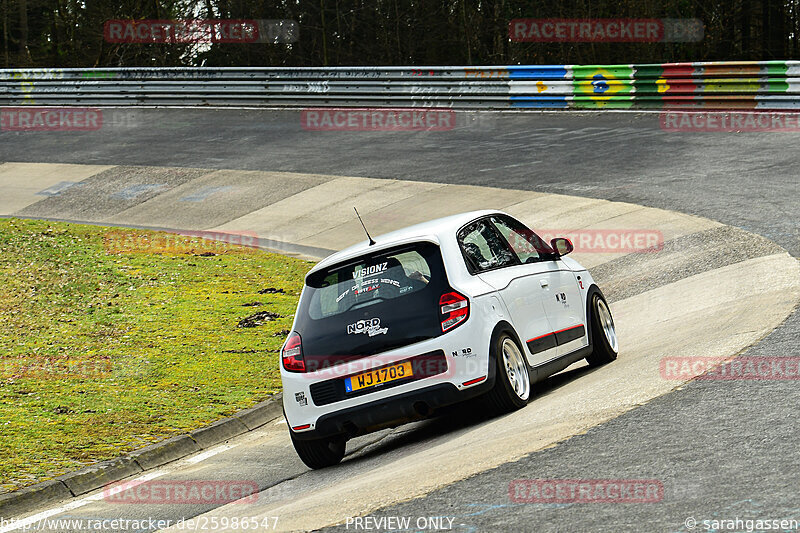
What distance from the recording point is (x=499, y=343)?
308 inches

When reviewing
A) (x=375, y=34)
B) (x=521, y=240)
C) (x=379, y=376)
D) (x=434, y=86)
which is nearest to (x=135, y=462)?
(x=379, y=376)

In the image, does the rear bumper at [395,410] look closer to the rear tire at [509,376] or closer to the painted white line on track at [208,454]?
the rear tire at [509,376]

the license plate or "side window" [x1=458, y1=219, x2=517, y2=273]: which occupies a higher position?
"side window" [x1=458, y1=219, x2=517, y2=273]

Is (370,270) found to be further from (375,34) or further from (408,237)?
(375,34)

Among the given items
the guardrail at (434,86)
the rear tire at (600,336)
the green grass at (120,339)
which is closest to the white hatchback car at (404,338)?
the rear tire at (600,336)

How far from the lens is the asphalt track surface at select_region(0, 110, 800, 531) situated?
5398 millimetres

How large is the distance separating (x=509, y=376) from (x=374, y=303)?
113 cm

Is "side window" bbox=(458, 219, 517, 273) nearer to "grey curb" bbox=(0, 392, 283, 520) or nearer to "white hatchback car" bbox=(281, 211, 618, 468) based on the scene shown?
"white hatchback car" bbox=(281, 211, 618, 468)

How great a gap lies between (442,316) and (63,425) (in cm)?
387

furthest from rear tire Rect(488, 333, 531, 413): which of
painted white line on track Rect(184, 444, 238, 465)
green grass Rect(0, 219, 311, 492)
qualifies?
green grass Rect(0, 219, 311, 492)

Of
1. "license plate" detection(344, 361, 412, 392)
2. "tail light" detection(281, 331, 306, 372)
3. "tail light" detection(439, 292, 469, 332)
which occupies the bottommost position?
"license plate" detection(344, 361, 412, 392)

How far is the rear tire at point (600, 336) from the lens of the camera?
9.52 meters

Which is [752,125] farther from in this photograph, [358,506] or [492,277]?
[358,506]

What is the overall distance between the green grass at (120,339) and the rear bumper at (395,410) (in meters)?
2.05
